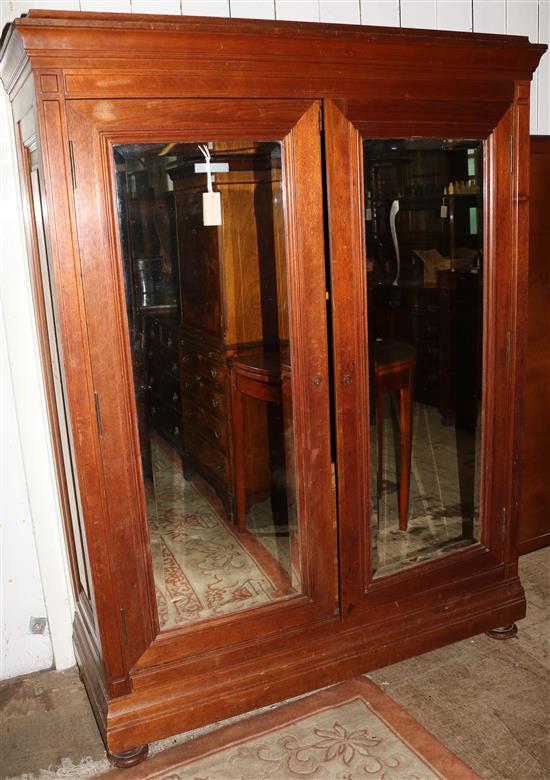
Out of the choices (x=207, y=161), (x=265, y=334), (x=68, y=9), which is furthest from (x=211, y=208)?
(x=68, y=9)

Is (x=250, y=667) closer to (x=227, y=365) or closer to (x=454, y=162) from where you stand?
(x=227, y=365)

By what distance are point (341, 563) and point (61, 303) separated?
957 millimetres

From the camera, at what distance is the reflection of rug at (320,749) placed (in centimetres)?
166

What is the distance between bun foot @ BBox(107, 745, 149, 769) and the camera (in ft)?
5.64

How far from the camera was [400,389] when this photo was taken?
1866mm

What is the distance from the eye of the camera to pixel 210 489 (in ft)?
5.86

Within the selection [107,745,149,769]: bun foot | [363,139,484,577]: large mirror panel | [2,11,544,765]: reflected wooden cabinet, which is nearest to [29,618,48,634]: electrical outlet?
[2,11,544,765]: reflected wooden cabinet

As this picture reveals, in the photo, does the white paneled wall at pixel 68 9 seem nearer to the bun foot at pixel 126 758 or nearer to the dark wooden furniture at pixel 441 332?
the bun foot at pixel 126 758

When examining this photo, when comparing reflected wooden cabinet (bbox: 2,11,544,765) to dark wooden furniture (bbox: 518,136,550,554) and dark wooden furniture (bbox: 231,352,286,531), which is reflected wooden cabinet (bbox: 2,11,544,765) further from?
dark wooden furniture (bbox: 518,136,550,554)

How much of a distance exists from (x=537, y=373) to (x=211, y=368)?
1310 millimetres

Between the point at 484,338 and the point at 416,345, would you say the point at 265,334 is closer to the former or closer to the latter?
the point at 416,345

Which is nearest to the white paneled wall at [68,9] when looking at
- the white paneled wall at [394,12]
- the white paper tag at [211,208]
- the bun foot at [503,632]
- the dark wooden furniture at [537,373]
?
the white paneled wall at [394,12]

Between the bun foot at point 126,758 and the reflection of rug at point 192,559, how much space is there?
12.4 inches

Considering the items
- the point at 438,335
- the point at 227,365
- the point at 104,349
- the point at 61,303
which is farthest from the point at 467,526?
the point at 61,303
